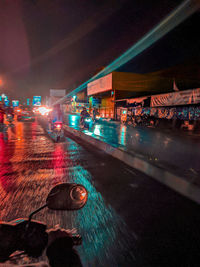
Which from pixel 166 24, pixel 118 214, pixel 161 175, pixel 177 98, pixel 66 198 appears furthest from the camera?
pixel 177 98

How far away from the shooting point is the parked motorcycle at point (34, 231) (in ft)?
3.93

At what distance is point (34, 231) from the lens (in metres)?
1.30

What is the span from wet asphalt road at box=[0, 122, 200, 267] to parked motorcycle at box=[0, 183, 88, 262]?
27.7 inches

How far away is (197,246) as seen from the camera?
6.40 feet

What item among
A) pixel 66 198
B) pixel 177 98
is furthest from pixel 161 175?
pixel 177 98

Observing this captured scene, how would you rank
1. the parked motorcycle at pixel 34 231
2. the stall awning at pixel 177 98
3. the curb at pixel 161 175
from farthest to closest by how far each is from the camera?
the stall awning at pixel 177 98 < the curb at pixel 161 175 < the parked motorcycle at pixel 34 231

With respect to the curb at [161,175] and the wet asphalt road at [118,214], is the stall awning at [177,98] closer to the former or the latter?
the curb at [161,175]

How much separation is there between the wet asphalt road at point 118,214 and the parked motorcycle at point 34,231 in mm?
703

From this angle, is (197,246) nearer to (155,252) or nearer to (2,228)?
(155,252)

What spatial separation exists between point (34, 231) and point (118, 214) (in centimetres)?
161

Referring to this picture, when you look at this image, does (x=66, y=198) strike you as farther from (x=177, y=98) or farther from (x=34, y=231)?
(x=177, y=98)

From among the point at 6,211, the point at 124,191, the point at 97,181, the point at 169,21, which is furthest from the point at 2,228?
the point at 169,21

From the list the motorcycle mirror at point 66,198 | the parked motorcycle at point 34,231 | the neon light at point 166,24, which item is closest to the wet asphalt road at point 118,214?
the parked motorcycle at point 34,231

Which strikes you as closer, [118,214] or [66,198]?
[66,198]
